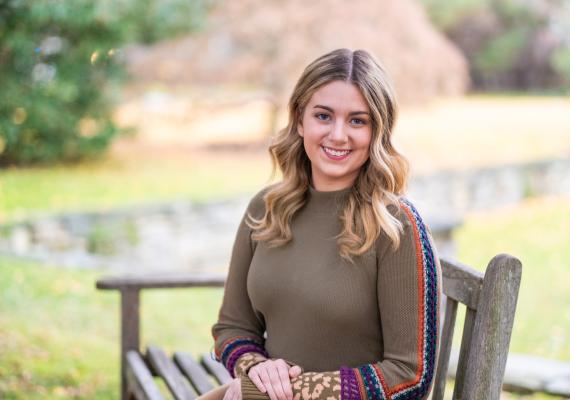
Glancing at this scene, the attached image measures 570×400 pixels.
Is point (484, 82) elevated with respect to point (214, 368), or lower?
elevated

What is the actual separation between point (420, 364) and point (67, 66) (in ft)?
36.3

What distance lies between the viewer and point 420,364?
2268 mm

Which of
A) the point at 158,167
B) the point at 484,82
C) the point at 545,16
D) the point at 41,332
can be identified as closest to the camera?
the point at 41,332

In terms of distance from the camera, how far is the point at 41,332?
5.78m

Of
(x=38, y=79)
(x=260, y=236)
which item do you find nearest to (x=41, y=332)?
(x=260, y=236)

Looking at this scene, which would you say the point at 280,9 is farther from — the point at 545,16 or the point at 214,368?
the point at 545,16

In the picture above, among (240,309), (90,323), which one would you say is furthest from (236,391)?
(90,323)

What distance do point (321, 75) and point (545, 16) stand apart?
34.5m

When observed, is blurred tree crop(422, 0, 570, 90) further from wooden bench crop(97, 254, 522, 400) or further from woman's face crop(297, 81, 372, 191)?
woman's face crop(297, 81, 372, 191)

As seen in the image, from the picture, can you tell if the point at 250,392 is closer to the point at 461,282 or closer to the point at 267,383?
the point at 267,383

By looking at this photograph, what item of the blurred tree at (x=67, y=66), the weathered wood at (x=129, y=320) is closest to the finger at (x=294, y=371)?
the weathered wood at (x=129, y=320)

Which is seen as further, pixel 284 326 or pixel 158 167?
pixel 158 167

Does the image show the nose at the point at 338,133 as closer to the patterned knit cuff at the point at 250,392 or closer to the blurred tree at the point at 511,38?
the patterned knit cuff at the point at 250,392

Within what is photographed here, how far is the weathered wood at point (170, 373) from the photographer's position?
3051 mm
